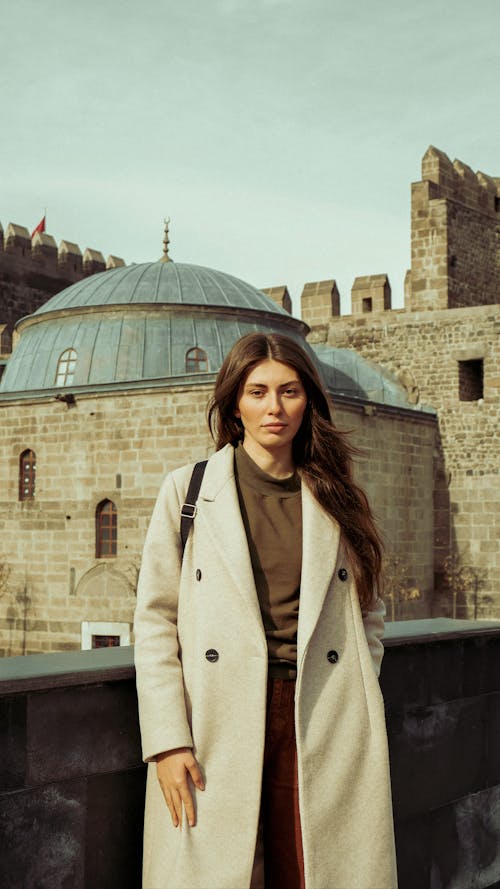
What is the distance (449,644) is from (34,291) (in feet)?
101

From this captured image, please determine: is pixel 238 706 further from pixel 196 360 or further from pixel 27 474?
pixel 196 360

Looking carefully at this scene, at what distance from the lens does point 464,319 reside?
1035 inches

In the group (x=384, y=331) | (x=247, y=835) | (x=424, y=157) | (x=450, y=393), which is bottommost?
(x=247, y=835)

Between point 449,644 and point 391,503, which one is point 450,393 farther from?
point 449,644

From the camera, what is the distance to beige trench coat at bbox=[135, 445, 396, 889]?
2.81 meters

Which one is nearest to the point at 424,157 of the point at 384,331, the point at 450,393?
the point at 384,331

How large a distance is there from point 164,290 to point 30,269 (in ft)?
33.9

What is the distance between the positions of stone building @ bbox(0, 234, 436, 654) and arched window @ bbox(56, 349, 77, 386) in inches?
1.3

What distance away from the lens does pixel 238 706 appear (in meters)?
2.85

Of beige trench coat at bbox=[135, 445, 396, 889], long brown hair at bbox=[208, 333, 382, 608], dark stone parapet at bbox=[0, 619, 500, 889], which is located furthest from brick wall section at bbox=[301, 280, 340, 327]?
beige trench coat at bbox=[135, 445, 396, 889]

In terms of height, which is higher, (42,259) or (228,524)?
(42,259)

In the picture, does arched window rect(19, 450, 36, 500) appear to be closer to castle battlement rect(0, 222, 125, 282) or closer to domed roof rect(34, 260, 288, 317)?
domed roof rect(34, 260, 288, 317)

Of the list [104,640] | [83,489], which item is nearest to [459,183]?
[83,489]

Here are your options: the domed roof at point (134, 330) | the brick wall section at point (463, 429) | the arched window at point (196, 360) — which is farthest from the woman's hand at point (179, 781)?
the brick wall section at point (463, 429)
